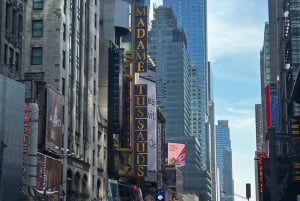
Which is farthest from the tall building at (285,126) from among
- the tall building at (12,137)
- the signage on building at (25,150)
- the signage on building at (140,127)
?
the signage on building at (25,150)

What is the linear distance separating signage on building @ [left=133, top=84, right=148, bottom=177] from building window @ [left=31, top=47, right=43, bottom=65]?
3752 centimetres

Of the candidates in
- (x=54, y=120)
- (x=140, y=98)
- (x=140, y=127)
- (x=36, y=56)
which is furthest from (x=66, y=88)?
(x=140, y=127)

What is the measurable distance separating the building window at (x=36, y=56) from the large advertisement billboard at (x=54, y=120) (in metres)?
4.96

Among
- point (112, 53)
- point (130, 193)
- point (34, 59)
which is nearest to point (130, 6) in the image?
point (112, 53)

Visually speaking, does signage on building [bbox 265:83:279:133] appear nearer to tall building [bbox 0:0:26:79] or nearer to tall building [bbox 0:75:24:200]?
tall building [bbox 0:0:26:79]

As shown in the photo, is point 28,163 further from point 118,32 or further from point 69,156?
point 118,32

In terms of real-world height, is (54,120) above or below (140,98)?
below

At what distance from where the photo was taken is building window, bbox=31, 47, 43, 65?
6769 cm

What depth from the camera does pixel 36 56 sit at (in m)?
68.1

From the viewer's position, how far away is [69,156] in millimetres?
69000

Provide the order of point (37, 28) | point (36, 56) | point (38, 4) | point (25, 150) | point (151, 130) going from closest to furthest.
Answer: point (25, 150) < point (36, 56) < point (37, 28) < point (38, 4) < point (151, 130)

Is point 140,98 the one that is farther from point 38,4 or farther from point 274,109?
point 274,109

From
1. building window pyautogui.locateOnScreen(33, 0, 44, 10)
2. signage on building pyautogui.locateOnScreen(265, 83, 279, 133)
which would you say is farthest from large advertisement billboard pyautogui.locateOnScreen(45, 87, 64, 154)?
signage on building pyautogui.locateOnScreen(265, 83, 279, 133)

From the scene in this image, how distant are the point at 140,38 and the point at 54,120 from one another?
133 ft
